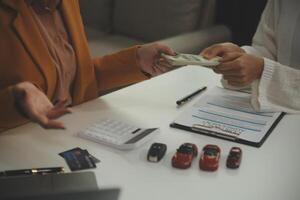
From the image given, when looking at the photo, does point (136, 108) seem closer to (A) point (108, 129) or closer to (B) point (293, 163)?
(A) point (108, 129)

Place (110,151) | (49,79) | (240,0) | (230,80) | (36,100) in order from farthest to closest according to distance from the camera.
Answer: (240,0)
(230,80)
(49,79)
(110,151)
(36,100)

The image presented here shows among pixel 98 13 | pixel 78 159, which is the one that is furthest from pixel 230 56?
pixel 98 13

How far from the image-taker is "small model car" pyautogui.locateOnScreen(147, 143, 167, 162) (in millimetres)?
934

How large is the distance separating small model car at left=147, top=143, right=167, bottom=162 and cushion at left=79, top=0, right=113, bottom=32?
201 cm

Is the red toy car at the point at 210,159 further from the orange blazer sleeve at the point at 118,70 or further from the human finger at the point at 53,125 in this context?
the orange blazer sleeve at the point at 118,70

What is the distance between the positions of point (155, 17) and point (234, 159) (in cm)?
176

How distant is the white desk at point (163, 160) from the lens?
0.85 metres

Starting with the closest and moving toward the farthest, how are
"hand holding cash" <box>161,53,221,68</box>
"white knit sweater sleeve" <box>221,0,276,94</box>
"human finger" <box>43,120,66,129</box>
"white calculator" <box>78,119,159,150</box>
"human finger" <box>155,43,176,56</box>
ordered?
"human finger" <box>43,120,66,129</box> → "white calculator" <box>78,119,159,150</box> → "hand holding cash" <box>161,53,221,68</box> → "human finger" <box>155,43,176,56</box> → "white knit sweater sleeve" <box>221,0,276,94</box>

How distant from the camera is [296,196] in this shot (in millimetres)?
866

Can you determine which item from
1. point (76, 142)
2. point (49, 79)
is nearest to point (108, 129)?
point (76, 142)

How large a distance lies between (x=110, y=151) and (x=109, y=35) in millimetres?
1957

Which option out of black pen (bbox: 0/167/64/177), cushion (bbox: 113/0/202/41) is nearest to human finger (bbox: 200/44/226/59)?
black pen (bbox: 0/167/64/177)

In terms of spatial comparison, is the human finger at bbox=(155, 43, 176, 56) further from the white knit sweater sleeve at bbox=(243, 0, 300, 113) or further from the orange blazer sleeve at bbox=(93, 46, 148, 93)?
the white knit sweater sleeve at bbox=(243, 0, 300, 113)

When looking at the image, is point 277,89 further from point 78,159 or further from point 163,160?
point 78,159
